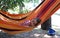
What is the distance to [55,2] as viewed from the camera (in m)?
2.68

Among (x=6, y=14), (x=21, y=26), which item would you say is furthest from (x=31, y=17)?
(x=6, y=14)

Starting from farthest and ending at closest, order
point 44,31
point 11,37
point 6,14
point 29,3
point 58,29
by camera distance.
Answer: point 29,3 → point 58,29 → point 44,31 → point 11,37 → point 6,14

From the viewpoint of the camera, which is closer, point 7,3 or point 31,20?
point 31,20

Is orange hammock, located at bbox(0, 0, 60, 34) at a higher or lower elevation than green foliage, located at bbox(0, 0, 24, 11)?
lower

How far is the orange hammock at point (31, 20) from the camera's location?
7.75 ft

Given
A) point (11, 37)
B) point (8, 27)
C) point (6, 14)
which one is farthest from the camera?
point (11, 37)

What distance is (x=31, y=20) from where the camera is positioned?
8.47 feet

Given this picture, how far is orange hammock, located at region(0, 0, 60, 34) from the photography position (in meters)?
2.36

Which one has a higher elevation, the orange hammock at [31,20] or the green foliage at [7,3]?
the green foliage at [7,3]

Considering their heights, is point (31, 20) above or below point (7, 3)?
below

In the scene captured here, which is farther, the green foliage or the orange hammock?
the green foliage

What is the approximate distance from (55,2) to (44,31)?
0.99 m

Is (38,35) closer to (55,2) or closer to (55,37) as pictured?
(55,37)

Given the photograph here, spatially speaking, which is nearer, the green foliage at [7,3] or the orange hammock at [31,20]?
the orange hammock at [31,20]
